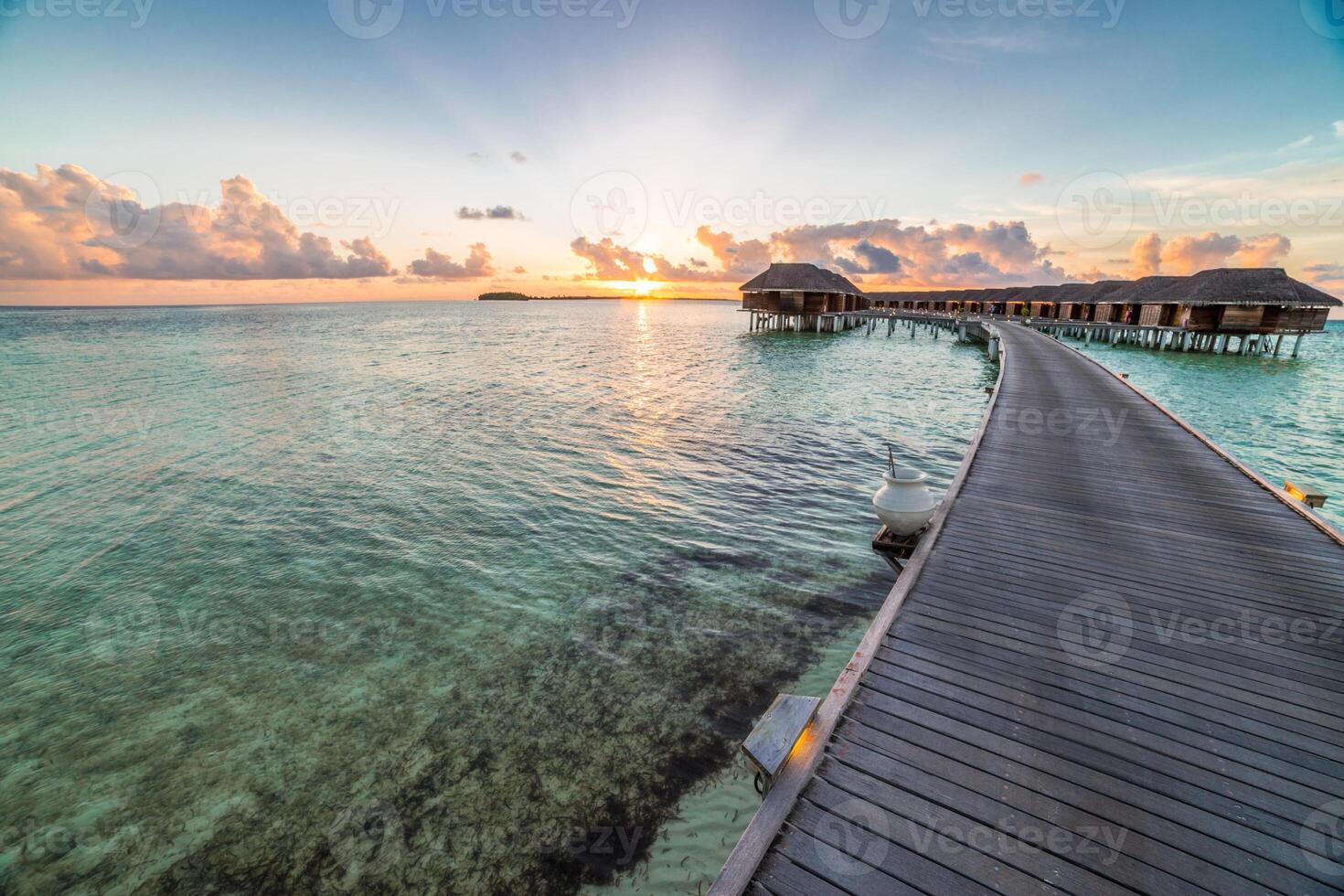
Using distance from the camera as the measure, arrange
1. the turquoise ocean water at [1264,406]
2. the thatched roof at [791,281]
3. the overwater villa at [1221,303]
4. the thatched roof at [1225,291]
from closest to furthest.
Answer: the turquoise ocean water at [1264,406], the thatched roof at [1225,291], the overwater villa at [1221,303], the thatched roof at [791,281]

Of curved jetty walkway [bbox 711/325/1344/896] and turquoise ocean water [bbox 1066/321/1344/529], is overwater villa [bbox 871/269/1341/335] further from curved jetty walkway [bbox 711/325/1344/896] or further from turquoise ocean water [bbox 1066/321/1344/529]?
curved jetty walkway [bbox 711/325/1344/896]

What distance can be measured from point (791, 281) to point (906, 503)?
50.0m

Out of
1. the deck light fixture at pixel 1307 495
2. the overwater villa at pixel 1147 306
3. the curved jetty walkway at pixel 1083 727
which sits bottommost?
the curved jetty walkway at pixel 1083 727

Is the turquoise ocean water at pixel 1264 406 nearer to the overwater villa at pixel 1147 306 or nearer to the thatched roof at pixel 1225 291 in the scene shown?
the overwater villa at pixel 1147 306

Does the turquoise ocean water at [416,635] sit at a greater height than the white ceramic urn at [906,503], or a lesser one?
lesser

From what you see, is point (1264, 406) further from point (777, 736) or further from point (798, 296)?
point (798, 296)

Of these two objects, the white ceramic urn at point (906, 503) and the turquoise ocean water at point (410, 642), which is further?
the white ceramic urn at point (906, 503)

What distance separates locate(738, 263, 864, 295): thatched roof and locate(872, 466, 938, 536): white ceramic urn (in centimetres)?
4832

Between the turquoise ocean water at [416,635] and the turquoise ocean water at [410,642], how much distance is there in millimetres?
37

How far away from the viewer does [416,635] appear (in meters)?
6.89

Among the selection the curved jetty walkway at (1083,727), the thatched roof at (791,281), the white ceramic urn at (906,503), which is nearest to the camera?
the curved jetty walkway at (1083,727)

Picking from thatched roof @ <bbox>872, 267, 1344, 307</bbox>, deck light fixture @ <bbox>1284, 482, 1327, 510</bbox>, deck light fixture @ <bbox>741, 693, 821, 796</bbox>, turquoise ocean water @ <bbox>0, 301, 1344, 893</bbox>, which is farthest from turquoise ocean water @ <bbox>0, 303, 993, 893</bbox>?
thatched roof @ <bbox>872, 267, 1344, 307</bbox>

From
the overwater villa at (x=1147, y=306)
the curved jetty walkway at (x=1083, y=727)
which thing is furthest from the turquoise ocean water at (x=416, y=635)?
the overwater villa at (x=1147, y=306)

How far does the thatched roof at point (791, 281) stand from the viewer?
5197 cm
